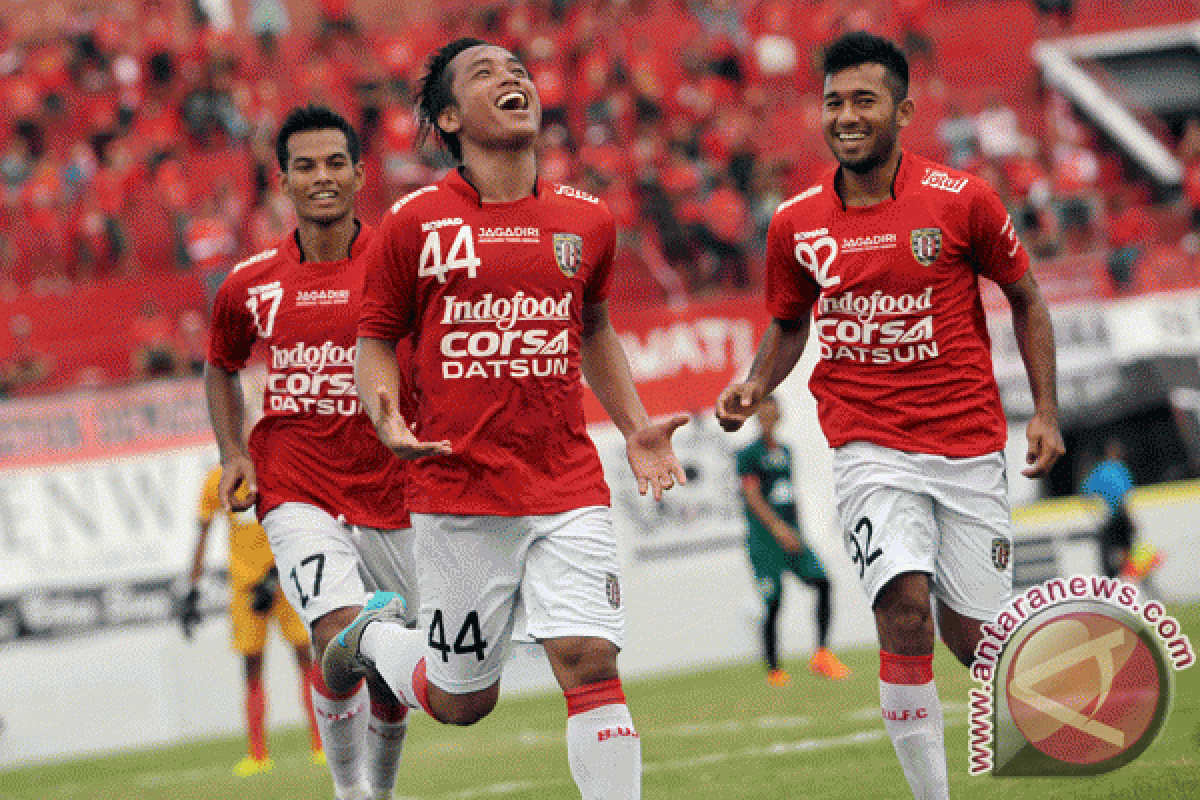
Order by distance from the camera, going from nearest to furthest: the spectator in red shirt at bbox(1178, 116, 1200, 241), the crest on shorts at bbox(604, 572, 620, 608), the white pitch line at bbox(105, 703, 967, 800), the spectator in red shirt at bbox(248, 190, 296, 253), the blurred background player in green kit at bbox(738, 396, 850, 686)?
the crest on shorts at bbox(604, 572, 620, 608)
the white pitch line at bbox(105, 703, 967, 800)
the blurred background player in green kit at bbox(738, 396, 850, 686)
the spectator in red shirt at bbox(248, 190, 296, 253)
the spectator in red shirt at bbox(1178, 116, 1200, 241)

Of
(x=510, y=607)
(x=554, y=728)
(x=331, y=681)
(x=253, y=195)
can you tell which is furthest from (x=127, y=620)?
(x=510, y=607)

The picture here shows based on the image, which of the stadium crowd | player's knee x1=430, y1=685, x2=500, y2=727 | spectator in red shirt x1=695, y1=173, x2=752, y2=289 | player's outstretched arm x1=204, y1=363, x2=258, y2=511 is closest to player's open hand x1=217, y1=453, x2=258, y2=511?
player's outstretched arm x1=204, y1=363, x2=258, y2=511

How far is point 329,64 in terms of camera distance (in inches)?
816

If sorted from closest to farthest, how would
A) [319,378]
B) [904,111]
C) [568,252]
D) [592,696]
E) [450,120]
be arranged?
[592,696] < [568,252] < [450,120] < [904,111] < [319,378]

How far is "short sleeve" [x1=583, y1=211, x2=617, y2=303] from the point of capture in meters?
4.80

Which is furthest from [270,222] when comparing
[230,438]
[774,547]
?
[230,438]

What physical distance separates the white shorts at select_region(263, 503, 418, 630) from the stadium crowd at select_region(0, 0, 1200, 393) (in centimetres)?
942

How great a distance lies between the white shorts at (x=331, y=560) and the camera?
223 inches

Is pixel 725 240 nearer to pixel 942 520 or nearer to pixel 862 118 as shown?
pixel 862 118

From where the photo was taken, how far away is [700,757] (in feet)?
26.2

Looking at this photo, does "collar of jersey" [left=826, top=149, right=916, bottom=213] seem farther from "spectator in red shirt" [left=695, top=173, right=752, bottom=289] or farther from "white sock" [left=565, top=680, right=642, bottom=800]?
"spectator in red shirt" [left=695, top=173, right=752, bottom=289]

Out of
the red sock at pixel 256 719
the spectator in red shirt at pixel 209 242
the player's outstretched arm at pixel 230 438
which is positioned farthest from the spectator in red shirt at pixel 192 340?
the player's outstretched arm at pixel 230 438

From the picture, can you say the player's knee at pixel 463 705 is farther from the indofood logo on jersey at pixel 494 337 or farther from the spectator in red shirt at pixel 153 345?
the spectator in red shirt at pixel 153 345

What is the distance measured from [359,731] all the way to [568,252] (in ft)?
7.42
